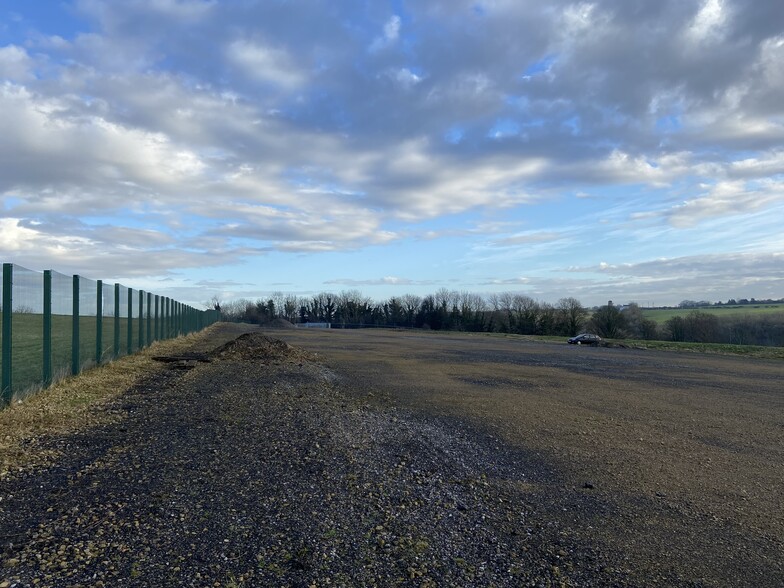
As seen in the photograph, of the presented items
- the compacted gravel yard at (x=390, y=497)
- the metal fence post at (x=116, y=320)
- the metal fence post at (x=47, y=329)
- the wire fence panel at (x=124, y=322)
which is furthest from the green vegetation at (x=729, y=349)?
the metal fence post at (x=47, y=329)

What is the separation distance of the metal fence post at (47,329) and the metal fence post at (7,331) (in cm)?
146

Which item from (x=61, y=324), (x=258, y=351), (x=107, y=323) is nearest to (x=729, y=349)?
(x=258, y=351)

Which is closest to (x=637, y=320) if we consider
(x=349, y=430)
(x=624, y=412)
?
(x=624, y=412)

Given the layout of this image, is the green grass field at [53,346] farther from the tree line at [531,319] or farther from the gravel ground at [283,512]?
the tree line at [531,319]

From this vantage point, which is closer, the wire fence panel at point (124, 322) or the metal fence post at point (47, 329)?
the metal fence post at point (47, 329)

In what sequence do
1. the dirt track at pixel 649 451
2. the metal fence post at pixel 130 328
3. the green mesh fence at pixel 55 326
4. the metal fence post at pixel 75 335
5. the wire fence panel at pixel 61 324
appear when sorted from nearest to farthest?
1. the dirt track at pixel 649 451
2. the green mesh fence at pixel 55 326
3. the wire fence panel at pixel 61 324
4. the metal fence post at pixel 75 335
5. the metal fence post at pixel 130 328

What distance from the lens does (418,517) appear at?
14.9ft

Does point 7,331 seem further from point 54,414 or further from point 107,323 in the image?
point 107,323

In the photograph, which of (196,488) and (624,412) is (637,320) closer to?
(624,412)

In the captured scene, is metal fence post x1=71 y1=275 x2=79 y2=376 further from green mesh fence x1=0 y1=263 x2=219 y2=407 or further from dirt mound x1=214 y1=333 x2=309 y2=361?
dirt mound x1=214 y1=333 x2=309 y2=361

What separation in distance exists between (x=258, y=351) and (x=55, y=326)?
8.77 metres

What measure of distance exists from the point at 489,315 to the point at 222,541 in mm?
87379

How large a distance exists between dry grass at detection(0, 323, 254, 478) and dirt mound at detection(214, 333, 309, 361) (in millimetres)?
5117

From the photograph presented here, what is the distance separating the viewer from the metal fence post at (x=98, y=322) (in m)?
13.3
